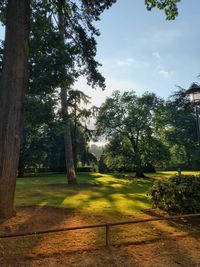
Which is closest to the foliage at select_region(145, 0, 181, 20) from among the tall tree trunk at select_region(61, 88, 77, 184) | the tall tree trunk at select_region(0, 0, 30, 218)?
the tall tree trunk at select_region(0, 0, 30, 218)

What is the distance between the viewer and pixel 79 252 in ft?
17.7

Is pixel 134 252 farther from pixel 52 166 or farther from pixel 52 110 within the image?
pixel 52 166

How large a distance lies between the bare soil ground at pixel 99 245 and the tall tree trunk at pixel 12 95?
1018 mm

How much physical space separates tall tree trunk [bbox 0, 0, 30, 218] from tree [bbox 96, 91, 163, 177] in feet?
63.6

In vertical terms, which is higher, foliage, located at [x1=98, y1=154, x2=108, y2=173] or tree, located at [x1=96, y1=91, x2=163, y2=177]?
tree, located at [x1=96, y1=91, x2=163, y2=177]

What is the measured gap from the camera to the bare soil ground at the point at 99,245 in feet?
16.4

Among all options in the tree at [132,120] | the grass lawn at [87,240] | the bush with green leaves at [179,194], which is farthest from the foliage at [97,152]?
the grass lawn at [87,240]

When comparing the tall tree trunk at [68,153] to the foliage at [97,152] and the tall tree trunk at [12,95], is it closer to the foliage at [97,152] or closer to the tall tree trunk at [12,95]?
the tall tree trunk at [12,95]

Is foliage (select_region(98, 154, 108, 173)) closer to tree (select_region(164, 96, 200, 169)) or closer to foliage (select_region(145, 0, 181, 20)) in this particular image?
tree (select_region(164, 96, 200, 169))

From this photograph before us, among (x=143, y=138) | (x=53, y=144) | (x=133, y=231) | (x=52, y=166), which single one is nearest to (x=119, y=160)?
(x=143, y=138)

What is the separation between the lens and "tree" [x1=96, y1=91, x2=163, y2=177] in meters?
26.9

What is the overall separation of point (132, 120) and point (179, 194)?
18.4 metres

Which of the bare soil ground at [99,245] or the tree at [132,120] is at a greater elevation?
the tree at [132,120]

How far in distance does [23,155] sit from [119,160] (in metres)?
11.5
